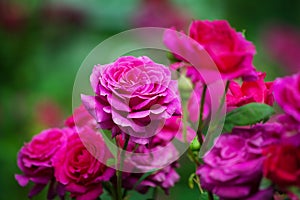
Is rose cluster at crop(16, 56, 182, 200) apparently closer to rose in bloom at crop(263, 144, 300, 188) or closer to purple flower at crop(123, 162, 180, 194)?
purple flower at crop(123, 162, 180, 194)

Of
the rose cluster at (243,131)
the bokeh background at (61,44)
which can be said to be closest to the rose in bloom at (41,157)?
the rose cluster at (243,131)

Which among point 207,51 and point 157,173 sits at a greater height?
point 207,51

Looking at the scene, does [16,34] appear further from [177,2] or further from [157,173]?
[157,173]

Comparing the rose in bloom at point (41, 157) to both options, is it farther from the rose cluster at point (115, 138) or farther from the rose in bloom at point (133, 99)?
the rose in bloom at point (133, 99)

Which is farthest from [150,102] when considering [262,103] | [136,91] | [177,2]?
[177,2]

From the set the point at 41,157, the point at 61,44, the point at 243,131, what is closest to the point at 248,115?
the point at 243,131

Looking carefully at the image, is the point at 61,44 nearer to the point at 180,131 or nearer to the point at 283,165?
the point at 180,131
